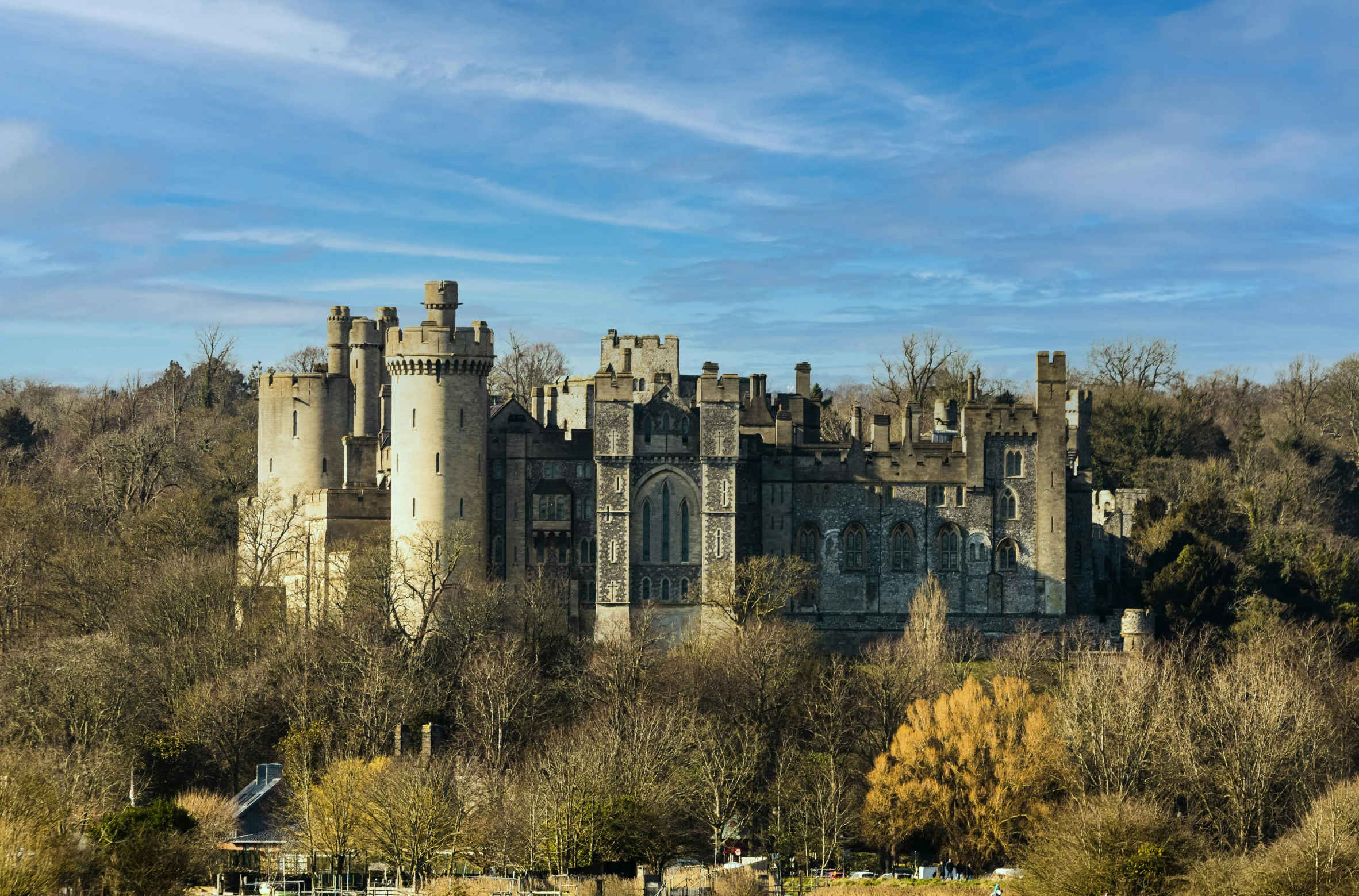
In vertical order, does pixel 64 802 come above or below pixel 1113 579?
below

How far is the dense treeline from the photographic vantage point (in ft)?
149

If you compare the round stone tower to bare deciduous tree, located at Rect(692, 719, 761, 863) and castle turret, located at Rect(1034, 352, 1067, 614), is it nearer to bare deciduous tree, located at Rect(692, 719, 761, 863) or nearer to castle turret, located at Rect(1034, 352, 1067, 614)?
castle turret, located at Rect(1034, 352, 1067, 614)

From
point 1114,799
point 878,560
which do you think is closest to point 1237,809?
point 1114,799

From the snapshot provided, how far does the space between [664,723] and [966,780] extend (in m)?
7.99

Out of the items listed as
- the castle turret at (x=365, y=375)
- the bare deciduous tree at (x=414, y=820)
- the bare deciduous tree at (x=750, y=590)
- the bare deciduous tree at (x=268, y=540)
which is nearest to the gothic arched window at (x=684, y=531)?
the bare deciduous tree at (x=750, y=590)

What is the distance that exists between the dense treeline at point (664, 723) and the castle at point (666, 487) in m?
1.43

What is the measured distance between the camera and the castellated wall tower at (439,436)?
6181 centimetres

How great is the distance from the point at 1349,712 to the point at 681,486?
2019cm

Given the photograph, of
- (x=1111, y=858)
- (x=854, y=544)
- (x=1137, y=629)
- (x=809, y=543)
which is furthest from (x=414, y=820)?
(x=1137, y=629)

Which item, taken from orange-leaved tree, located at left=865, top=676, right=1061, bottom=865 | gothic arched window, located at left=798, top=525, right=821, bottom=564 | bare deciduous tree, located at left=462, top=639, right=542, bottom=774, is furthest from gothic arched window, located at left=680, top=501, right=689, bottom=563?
orange-leaved tree, located at left=865, top=676, right=1061, bottom=865

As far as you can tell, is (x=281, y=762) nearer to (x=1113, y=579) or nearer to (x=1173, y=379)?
(x=1113, y=579)

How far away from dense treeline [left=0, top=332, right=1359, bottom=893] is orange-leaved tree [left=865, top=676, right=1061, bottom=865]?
0.25ft

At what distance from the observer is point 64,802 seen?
43844 mm

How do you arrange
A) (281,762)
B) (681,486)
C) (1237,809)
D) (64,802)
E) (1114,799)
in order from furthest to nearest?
(681,486), (281,762), (1237,809), (1114,799), (64,802)
